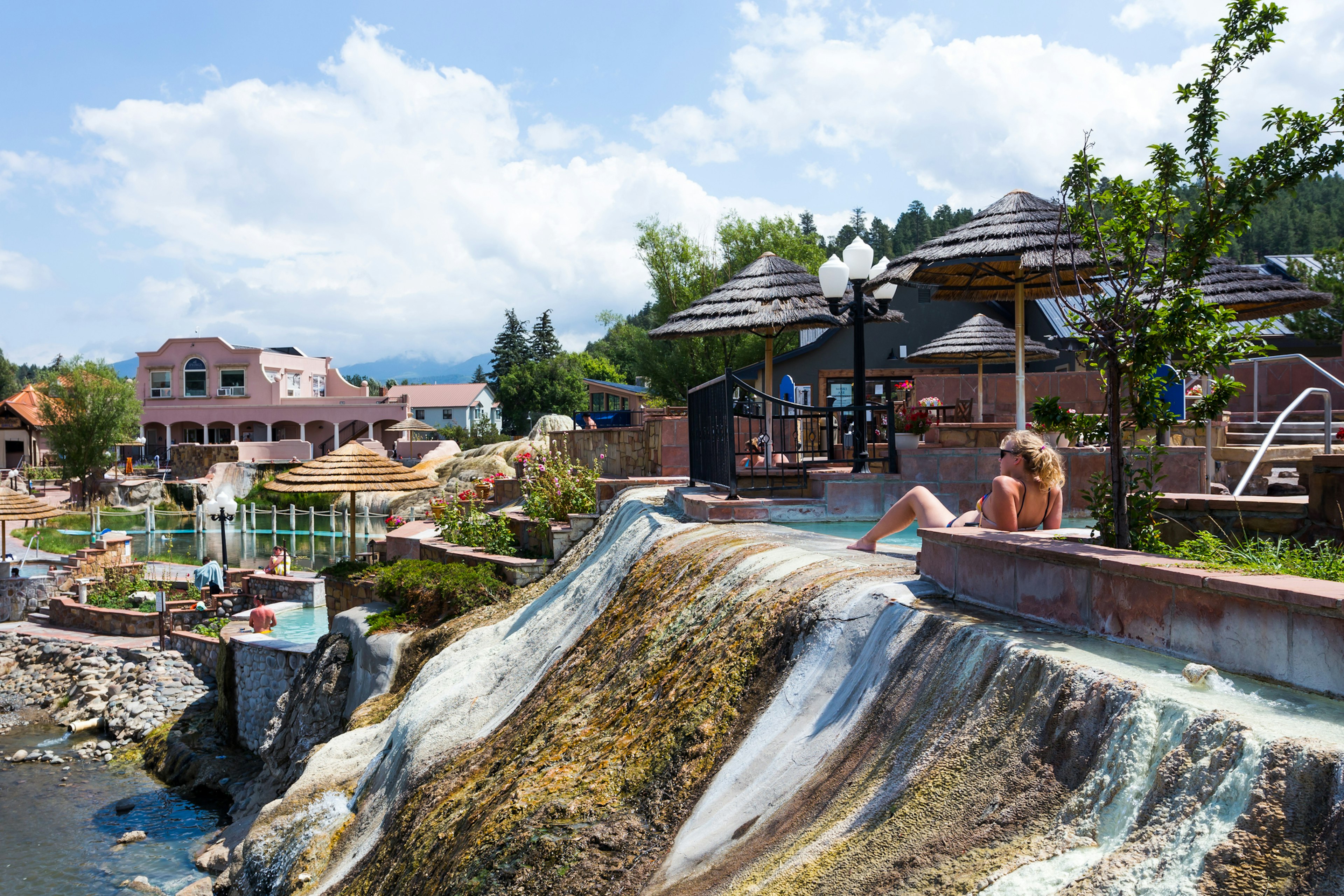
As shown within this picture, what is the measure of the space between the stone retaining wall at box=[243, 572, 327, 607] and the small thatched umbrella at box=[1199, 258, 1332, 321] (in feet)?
57.6

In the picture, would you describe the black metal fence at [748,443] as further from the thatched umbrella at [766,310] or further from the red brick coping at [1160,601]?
the red brick coping at [1160,601]

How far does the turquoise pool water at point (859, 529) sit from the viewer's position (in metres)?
7.25

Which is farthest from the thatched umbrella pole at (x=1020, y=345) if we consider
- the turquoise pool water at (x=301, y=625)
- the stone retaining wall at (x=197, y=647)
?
the stone retaining wall at (x=197, y=647)

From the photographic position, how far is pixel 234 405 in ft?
177

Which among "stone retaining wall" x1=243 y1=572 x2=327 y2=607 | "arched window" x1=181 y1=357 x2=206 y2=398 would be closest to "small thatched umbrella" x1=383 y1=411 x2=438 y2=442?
"arched window" x1=181 y1=357 x2=206 y2=398

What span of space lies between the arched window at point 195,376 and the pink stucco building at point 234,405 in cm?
4

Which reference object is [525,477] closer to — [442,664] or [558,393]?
[442,664]

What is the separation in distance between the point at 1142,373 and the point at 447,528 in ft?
35.6

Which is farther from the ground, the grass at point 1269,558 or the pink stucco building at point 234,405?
the pink stucco building at point 234,405

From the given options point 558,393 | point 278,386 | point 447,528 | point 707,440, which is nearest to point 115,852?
point 447,528

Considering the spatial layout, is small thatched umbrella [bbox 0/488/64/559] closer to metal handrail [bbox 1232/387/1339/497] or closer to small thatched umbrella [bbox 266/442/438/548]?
small thatched umbrella [bbox 266/442/438/548]

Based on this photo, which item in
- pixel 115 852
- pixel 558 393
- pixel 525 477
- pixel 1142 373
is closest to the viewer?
pixel 1142 373

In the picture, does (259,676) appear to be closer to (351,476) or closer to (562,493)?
(351,476)

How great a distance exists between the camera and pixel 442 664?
8500 mm
